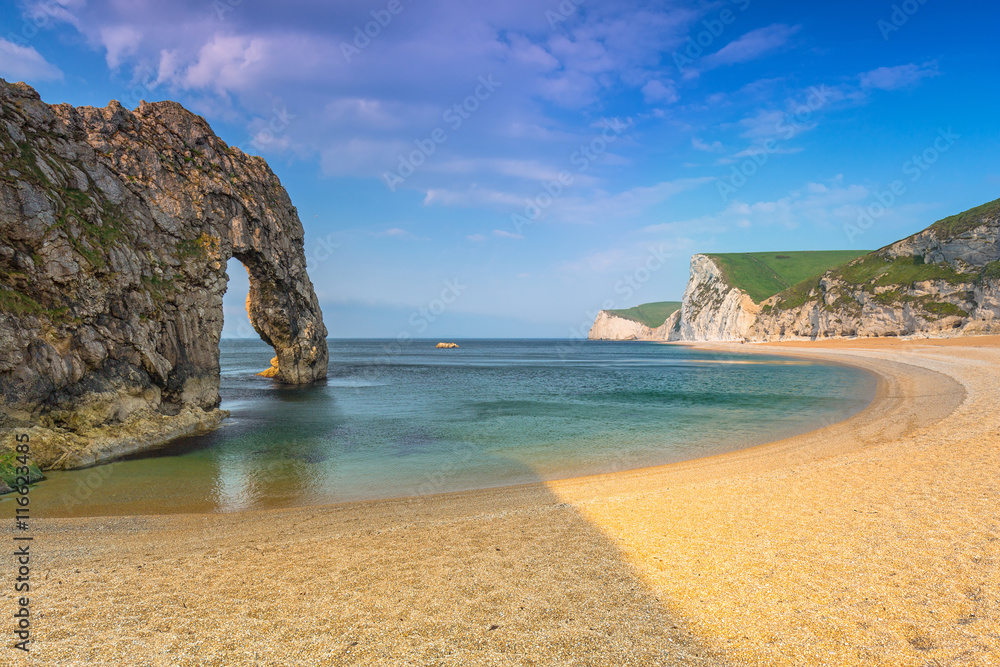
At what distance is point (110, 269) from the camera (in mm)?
16797

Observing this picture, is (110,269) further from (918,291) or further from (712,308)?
(712,308)

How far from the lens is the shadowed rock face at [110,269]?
45.2 ft

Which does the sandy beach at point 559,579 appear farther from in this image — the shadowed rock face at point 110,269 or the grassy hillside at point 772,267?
the grassy hillside at point 772,267

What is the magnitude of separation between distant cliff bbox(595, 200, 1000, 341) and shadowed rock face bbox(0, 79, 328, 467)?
103 m

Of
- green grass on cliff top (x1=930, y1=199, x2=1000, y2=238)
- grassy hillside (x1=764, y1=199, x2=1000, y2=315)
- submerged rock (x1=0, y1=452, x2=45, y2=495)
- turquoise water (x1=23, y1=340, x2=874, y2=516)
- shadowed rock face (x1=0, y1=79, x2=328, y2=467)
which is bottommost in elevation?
turquoise water (x1=23, y1=340, x2=874, y2=516)

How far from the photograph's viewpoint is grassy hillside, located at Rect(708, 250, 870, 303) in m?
139

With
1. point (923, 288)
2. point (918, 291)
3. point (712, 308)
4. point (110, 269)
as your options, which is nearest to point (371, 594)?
point (110, 269)

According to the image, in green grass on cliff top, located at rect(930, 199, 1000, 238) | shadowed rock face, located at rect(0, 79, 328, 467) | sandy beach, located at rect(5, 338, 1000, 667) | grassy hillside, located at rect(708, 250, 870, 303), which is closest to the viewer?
sandy beach, located at rect(5, 338, 1000, 667)

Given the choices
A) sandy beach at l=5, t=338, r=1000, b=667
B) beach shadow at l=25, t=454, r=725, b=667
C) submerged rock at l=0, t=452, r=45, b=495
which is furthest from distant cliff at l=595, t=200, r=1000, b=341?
submerged rock at l=0, t=452, r=45, b=495

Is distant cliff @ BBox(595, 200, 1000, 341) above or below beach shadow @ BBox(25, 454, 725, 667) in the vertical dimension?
above

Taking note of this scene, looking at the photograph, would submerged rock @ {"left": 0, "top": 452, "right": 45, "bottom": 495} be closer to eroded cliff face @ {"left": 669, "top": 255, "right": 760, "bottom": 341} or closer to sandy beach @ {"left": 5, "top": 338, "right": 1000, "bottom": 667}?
sandy beach @ {"left": 5, "top": 338, "right": 1000, "bottom": 667}

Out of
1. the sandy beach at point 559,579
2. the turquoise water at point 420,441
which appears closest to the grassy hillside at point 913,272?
the turquoise water at point 420,441

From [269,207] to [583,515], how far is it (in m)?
30.7

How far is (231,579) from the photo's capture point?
6121 mm
